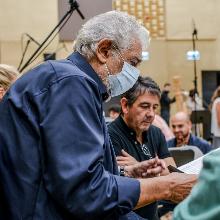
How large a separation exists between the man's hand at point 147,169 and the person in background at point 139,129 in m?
0.48

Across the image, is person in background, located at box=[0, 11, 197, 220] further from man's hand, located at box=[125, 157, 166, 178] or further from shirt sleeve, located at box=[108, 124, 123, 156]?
shirt sleeve, located at box=[108, 124, 123, 156]

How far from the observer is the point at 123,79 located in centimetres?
216

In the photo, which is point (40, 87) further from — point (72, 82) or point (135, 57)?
point (135, 57)

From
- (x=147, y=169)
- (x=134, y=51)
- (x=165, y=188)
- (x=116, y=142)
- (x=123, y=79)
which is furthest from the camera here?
(x=116, y=142)

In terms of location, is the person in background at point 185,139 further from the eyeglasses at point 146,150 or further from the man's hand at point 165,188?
the man's hand at point 165,188

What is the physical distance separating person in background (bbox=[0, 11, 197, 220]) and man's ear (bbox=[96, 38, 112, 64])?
17cm

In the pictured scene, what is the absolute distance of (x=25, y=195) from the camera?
1.65 m

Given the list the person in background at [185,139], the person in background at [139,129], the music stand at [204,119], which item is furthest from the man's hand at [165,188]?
the music stand at [204,119]

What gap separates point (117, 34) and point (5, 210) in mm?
709

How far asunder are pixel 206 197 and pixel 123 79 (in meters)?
1.28

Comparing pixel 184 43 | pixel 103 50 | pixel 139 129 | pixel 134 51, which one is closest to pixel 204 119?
pixel 139 129

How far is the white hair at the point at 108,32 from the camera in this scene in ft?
6.36

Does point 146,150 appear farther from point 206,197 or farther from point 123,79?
point 206,197

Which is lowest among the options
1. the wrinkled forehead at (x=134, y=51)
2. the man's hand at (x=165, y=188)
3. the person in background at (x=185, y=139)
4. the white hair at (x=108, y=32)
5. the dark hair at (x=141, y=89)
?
the person in background at (x=185, y=139)
